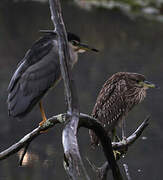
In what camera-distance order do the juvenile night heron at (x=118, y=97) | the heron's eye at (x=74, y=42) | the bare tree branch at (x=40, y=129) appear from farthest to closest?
the juvenile night heron at (x=118, y=97) → the heron's eye at (x=74, y=42) → the bare tree branch at (x=40, y=129)

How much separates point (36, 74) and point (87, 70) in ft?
19.7

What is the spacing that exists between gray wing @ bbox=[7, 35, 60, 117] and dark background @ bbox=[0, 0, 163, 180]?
173 centimetres

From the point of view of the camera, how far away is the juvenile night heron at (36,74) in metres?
3.94

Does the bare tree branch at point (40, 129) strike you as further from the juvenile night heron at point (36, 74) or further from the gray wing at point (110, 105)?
the gray wing at point (110, 105)

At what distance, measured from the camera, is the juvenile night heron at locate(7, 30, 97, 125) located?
12.9 feet

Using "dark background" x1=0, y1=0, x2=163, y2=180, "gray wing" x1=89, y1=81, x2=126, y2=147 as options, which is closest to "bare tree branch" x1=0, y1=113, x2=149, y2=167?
"gray wing" x1=89, y1=81, x2=126, y2=147

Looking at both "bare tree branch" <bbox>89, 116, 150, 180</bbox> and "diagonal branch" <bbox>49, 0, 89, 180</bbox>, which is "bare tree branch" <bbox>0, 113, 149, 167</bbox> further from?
"bare tree branch" <bbox>89, 116, 150, 180</bbox>

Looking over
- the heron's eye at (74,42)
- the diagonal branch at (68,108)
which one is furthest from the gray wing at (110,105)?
the diagonal branch at (68,108)

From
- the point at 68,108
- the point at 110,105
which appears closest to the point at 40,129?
the point at 68,108

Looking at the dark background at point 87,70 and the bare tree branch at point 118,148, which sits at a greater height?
the bare tree branch at point 118,148

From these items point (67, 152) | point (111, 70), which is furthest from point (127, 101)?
point (111, 70)

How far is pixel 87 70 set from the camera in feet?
33.4

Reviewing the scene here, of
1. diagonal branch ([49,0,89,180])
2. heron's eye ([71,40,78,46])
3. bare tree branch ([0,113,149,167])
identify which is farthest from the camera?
heron's eye ([71,40,78,46])

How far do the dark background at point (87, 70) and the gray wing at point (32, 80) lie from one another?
1.73 m
